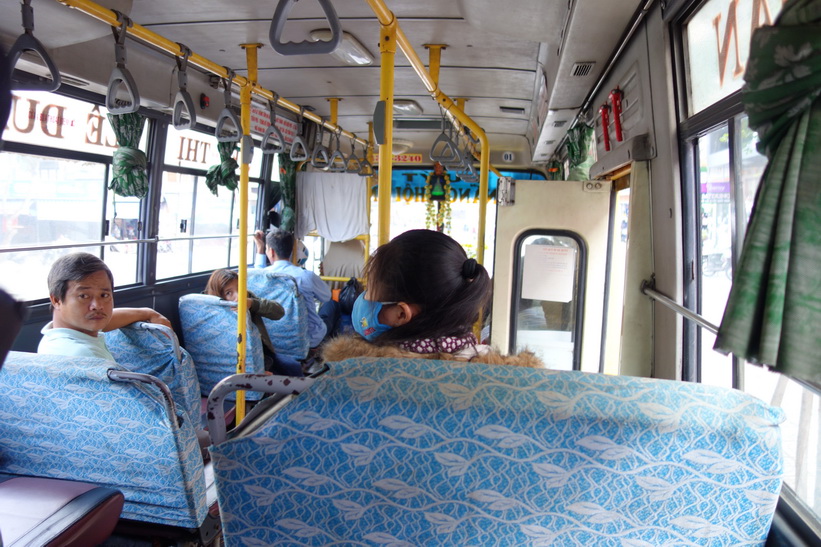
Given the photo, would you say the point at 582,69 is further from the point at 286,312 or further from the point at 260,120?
the point at 260,120

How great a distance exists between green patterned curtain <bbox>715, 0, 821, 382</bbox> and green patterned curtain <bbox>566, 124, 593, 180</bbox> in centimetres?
360

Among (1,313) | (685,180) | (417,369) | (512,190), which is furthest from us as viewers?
(512,190)

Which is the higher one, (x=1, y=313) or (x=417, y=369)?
(x=1, y=313)

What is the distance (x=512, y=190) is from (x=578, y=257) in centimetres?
65

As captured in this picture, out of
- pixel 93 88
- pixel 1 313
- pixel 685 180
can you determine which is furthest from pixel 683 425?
pixel 93 88

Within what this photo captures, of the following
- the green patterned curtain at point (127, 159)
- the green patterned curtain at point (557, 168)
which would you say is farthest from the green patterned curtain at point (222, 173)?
the green patterned curtain at point (557, 168)

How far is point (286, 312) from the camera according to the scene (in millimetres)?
4438

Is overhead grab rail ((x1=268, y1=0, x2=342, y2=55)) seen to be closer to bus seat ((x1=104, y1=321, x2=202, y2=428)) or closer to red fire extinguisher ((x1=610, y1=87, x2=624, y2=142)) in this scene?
bus seat ((x1=104, y1=321, x2=202, y2=428))

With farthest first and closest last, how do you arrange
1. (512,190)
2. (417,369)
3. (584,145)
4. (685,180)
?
(584,145) → (512,190) → (685,180) → (417,369)

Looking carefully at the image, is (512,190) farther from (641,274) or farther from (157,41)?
(157,41)

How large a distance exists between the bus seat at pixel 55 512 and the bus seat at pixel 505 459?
859 millimetres

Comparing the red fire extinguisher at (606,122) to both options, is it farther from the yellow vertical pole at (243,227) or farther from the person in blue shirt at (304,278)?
the person in blue shirt at (304,278)

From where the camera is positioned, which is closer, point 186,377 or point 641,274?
point 641,274

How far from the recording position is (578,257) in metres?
3.87
